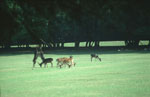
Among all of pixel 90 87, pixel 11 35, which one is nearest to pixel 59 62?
pixel 90 87

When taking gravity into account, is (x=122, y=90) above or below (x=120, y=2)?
below

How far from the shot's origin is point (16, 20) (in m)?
3.33

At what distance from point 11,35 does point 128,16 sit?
1063 mm

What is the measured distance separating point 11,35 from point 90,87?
12223 millimetres

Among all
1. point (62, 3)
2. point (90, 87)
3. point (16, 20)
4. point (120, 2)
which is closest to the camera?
point (120, 2)

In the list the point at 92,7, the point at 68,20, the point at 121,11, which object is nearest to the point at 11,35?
the point at 68,20

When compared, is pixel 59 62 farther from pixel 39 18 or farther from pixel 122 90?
A: pixel 39 18

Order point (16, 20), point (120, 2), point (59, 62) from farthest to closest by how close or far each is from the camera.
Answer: point (59, 62) < point (16, 20) < point (120, 2)

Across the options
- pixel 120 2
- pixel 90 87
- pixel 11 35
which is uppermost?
pixel 120 2

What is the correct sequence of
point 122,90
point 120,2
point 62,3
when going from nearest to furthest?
point 120,2 < point 62,3 < point 122,90

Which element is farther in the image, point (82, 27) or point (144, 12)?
point (82, 27)

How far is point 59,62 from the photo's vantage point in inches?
1064

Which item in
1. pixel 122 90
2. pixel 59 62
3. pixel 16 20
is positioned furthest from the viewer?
pixel 59 62

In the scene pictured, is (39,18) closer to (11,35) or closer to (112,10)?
(11,35)
